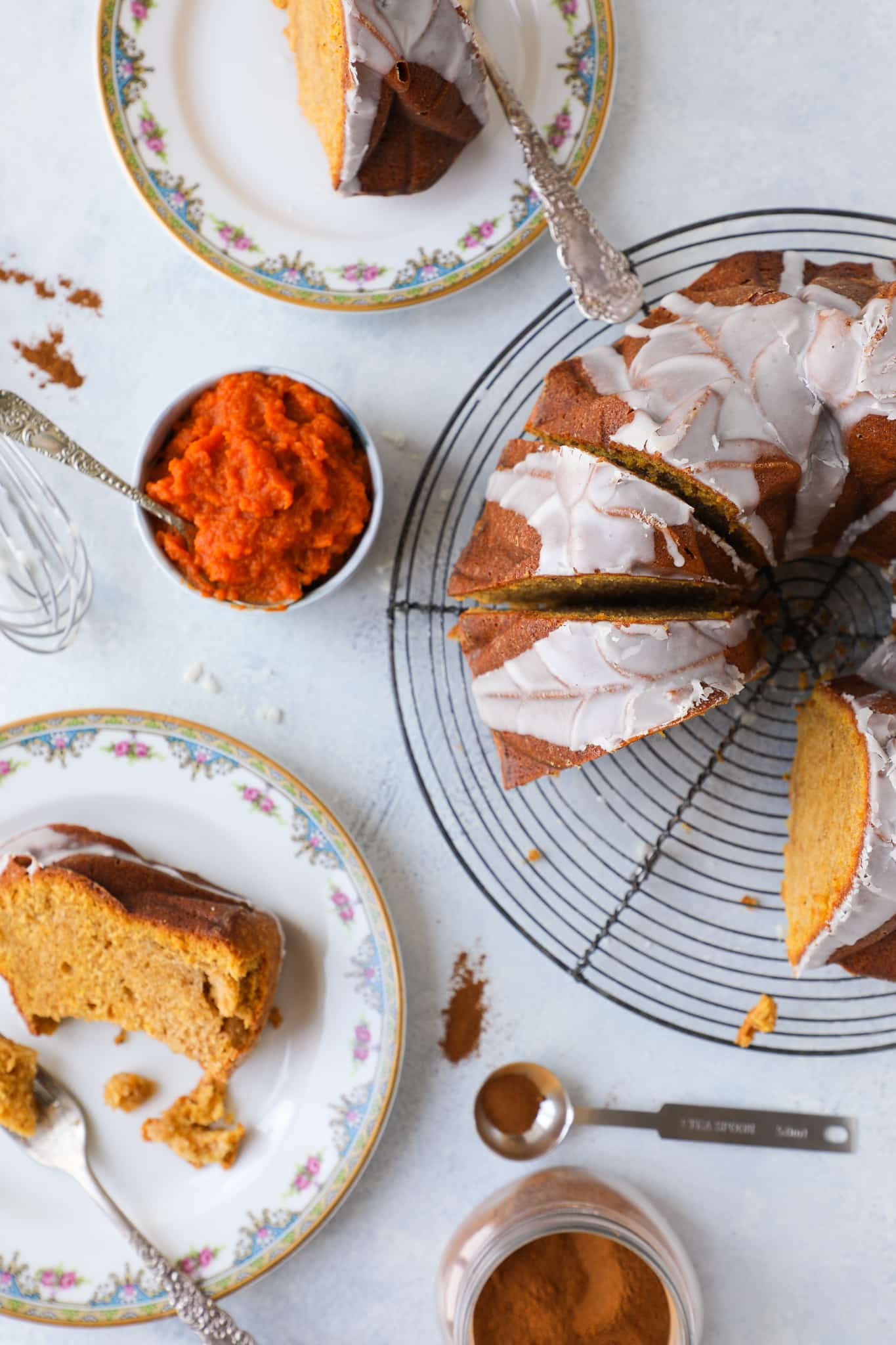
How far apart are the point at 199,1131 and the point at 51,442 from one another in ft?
5.21

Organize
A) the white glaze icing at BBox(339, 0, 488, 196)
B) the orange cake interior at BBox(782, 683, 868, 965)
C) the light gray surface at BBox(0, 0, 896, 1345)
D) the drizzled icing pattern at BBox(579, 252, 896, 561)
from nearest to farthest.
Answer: the drizzled icing pattern at BBox(579, 252, 896, 561), the white glaze icing at BBox(339, 0, 488, 196), the orange cake interior at BBox(782, 683, 868, 965), the light gray surface at BBox(0, 0, 896, 1345)

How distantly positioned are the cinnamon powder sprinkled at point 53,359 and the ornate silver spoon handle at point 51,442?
0.38 meters

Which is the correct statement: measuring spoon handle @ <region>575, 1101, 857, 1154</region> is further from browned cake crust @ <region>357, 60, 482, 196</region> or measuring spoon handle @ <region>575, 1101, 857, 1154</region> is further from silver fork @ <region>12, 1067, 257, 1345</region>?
browned cake crust @ <region>357, 60, 482, 196</region>

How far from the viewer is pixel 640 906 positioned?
8.53ft

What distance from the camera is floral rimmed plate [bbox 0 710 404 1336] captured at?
2.46 meters

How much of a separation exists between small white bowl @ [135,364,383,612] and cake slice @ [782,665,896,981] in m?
1.09

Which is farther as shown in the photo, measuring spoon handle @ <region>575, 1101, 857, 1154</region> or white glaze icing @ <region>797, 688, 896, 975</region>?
measuring spoon handle @ <region>575, 1101, 857, 1154</region>

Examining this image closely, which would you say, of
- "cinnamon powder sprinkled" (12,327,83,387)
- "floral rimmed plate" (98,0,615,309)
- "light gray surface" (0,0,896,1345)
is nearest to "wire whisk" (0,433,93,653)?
"light gray surface" (0,0,896,1345)

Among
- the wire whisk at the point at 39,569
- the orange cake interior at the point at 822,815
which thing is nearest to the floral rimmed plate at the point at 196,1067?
the wire whisk at the point at 39,569

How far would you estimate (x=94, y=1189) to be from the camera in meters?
2.47

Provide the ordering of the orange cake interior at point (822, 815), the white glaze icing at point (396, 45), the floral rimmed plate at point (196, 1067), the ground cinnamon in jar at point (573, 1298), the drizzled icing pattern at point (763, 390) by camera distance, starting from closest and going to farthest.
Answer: the drizzled icing pattern at point (763, 390), the white glaze icing at point (396, 45), the orange cake interior at point (822, 815), the ground cinnamon in jar at point (573, 1298), the floral rimmed plate at point (196, 1067)

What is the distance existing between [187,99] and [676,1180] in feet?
9.22

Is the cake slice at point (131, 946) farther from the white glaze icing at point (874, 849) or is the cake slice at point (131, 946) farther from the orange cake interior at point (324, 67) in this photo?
the orange cake interior at point (324, 67)

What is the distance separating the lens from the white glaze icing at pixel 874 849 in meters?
2.18
